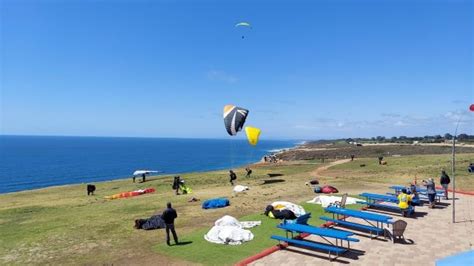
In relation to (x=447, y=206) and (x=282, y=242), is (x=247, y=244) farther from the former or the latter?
(x=447, y=206)

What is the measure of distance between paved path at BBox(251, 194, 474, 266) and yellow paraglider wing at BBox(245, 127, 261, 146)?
20674 millimetres

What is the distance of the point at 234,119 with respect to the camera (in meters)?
34.1

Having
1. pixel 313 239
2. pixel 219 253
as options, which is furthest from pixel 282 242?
pixel 219 253

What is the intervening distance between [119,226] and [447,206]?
59.7ft

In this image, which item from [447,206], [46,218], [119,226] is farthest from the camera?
[46,218]

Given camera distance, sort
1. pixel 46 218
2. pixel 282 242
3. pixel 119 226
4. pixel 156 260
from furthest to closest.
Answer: pixel 46 218 < pixel 119 226 < pixel 282 242 < pixel 156 260

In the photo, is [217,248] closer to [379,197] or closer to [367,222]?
[367,222]

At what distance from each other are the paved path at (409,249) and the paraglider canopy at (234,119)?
18.7 meters

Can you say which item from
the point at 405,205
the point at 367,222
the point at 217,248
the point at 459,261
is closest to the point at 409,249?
the point at 367,222

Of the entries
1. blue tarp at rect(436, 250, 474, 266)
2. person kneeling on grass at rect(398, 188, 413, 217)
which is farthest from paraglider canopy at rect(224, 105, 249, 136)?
blue tarp at rect(436, 250, 474, 266)

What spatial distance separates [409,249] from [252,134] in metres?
24.9

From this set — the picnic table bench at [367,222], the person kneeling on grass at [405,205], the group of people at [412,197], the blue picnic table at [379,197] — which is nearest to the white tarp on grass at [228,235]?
the picnic table bench at [367,222]

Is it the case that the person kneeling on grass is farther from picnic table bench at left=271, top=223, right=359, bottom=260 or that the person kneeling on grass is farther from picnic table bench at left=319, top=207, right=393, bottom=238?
picnic table bench at left=271, top=223, right=359, bottom=260

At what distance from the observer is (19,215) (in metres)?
26.4
